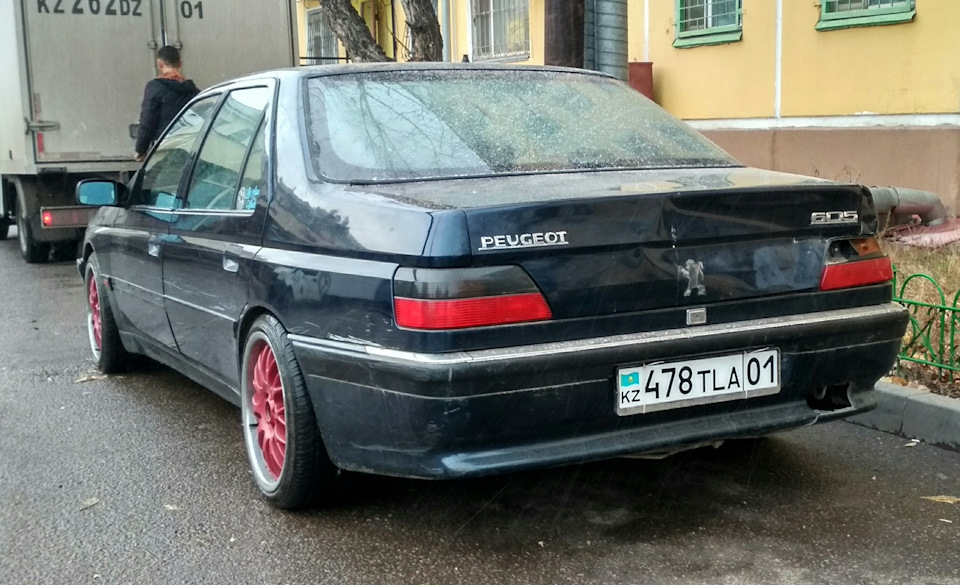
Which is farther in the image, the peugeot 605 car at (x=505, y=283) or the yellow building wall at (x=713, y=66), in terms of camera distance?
the yellow building wall at (x=713, y=66)

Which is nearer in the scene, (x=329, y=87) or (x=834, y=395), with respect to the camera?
(x=834, y=395)

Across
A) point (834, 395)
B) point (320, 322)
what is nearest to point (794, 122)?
point (834, 395)

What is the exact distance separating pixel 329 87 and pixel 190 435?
1871mm

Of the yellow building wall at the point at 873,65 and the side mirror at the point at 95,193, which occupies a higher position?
the yellow building wall at the point at 873,65

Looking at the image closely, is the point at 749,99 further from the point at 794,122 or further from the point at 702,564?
the point at 702,564

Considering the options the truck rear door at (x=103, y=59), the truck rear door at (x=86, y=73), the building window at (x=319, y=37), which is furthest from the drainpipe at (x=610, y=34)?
the building window at (x=319, y=37)

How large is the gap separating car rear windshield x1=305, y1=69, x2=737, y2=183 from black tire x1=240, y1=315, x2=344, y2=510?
2.17 feet

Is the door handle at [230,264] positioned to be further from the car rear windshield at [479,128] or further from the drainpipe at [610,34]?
the drainpipe at [610,34]

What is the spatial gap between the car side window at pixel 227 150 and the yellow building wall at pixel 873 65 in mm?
7287

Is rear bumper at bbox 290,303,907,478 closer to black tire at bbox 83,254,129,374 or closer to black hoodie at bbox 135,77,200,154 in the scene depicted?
black tire at bbox 83,254,129,374

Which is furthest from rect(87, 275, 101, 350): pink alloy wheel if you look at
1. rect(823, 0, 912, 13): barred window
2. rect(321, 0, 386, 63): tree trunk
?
rect(823, 0, 912, 13): barred window

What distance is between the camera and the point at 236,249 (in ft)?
13.6

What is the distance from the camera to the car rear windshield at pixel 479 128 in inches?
149

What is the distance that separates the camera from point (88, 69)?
36.4ft
